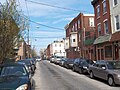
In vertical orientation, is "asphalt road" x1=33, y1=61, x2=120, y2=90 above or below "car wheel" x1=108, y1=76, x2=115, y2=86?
below

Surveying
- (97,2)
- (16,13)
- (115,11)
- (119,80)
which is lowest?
(119,80)

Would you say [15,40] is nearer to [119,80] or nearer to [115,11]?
[119,80]

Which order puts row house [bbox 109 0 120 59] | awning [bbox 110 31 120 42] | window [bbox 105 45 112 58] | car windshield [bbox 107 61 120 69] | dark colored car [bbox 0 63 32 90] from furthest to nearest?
window [bbox 105 45 112 58] < row house [bbox 109 0 120 59] < awning [bbox 110 31 120 42] < car windshield [bbox 107 61 120 69] < dark colored car [bbox 0 63 32 90]

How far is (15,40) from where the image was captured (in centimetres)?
2116

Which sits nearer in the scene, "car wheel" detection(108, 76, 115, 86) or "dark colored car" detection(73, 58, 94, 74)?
"car wheel" detection(108, 76, 115, 86)

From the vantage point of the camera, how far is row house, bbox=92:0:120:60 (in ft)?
95.2

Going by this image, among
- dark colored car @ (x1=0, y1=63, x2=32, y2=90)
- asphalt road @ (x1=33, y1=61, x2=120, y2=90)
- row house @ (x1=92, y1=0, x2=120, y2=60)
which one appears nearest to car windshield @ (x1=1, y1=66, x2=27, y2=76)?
dark colored car @ (x1=0, y1=63, x2=32, y2=90)

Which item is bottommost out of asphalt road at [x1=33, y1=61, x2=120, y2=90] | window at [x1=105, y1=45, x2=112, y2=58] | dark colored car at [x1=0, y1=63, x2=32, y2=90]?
asphalt road at [x1=33, y1=61, x2=120, y2=90]

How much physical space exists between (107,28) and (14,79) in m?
24.2

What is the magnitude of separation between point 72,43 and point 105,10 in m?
27.2

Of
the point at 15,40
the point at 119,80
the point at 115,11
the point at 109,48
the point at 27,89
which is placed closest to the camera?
the point at 27,89

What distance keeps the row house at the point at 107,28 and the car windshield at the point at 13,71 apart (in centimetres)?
1804

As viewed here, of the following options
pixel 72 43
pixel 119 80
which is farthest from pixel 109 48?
pixel 72 43

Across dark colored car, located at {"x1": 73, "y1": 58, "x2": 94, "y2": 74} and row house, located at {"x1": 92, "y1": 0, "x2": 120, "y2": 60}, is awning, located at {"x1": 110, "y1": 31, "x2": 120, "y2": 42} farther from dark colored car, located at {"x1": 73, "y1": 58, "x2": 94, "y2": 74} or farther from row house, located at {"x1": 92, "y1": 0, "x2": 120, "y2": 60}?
dark colored car, located at {"x1": 73, "y1": 58, "x2": 94, "y2": 74}
